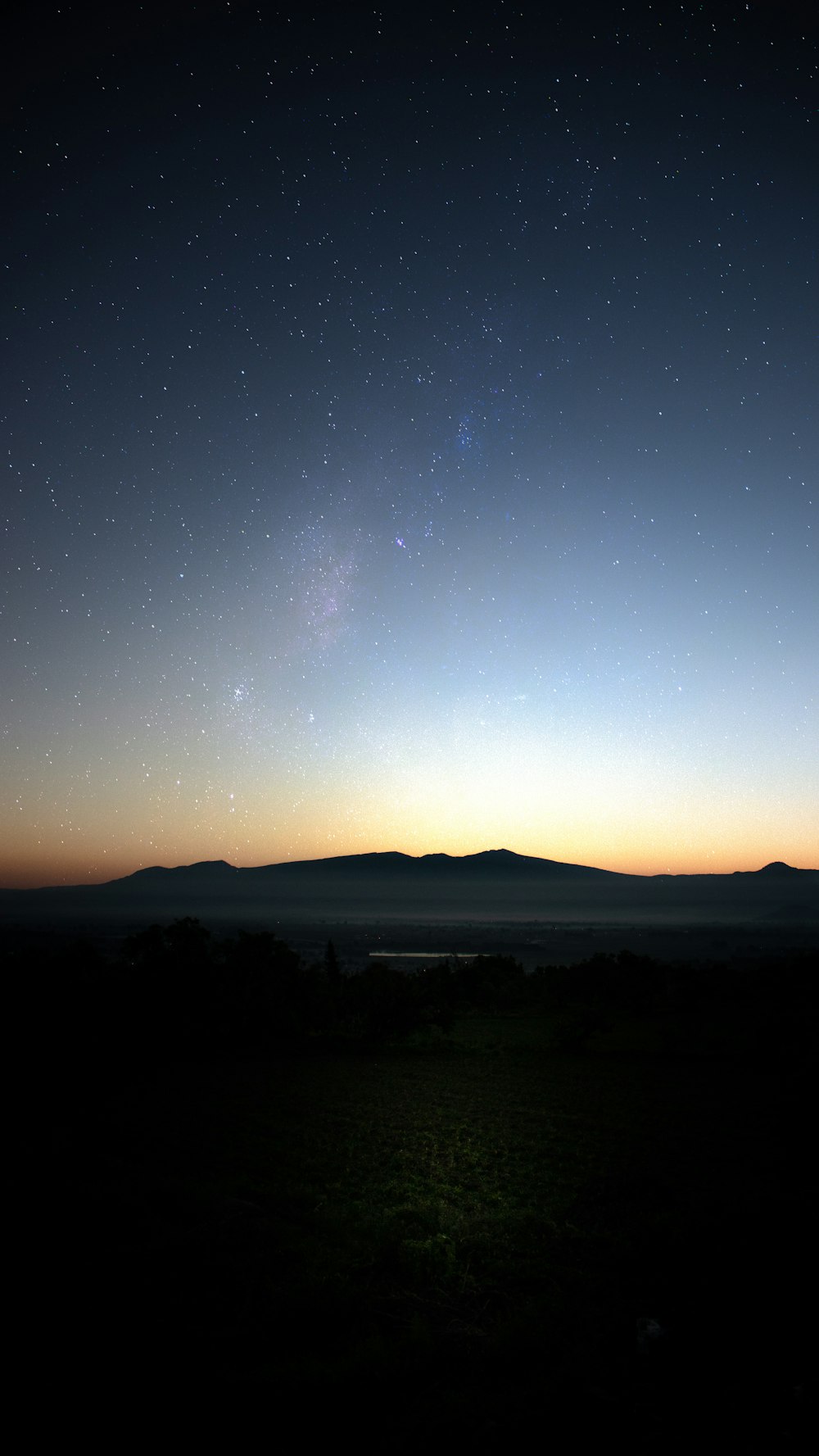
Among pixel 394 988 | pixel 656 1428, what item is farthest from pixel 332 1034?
pixel 656 1428

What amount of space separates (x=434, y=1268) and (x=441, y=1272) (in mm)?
133

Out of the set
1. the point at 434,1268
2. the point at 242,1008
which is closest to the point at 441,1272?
the point at 434,1268

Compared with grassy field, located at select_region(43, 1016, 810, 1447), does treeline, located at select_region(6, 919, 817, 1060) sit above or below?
below

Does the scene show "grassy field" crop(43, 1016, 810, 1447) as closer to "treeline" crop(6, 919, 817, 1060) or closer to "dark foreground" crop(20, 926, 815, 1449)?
"dark foreground" crop(20, 926, 815, 1449)

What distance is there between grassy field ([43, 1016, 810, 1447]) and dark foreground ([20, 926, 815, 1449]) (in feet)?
0.14

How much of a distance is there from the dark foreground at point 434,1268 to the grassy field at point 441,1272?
0.04 metres

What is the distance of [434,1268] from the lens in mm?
11000

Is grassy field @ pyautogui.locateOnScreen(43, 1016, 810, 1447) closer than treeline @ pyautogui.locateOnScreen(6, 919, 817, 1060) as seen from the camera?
Yes

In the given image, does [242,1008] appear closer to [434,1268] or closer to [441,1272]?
[434,1268]

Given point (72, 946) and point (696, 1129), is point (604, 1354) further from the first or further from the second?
point (72, 946)

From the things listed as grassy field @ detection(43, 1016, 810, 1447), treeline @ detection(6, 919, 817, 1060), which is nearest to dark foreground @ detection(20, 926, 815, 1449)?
grassy field @ detection(43, 1016, 810, 1447)

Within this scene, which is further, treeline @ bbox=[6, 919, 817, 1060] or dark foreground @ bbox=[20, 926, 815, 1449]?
treeline @ bbox=[6, 919, 817, 1060]

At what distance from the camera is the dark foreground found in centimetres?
721

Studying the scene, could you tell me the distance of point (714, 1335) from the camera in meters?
8.16
